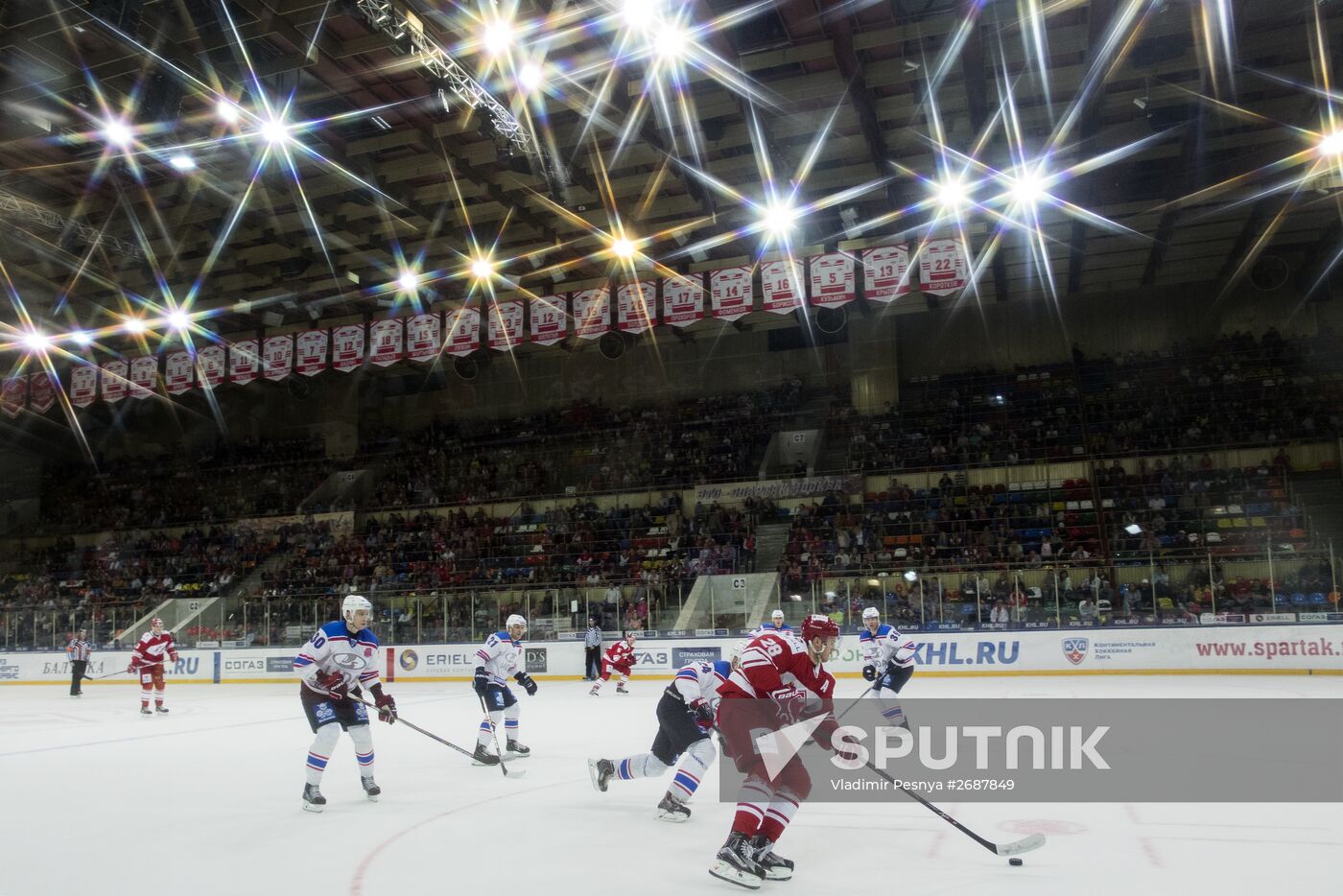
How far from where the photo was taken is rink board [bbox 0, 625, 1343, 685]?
670 inches

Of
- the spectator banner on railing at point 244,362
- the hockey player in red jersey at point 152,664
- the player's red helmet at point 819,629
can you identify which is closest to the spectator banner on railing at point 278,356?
the spectator banner on railing at point 244,362

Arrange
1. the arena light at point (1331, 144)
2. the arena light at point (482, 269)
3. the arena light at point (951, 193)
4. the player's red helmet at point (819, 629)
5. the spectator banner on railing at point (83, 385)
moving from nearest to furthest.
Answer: the player's red helmet at point (819, 629) → the arena light at point (1331, 144) → the arena light at point (951, 193) → the arena light at point (482, 269) → the spectator banner on railing at point (83, 385)

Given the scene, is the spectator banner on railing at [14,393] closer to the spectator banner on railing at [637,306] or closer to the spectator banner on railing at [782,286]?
the spectator banner on railing at [637,306]

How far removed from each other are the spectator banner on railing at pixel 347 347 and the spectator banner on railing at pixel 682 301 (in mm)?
7352

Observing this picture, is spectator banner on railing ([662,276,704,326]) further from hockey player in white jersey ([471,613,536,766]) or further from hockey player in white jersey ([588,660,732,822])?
hockey player in white jersey ([588,660,732,822])

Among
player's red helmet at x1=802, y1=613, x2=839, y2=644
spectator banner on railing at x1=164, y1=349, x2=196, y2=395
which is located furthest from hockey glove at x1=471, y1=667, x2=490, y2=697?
spectator banner on railing at x1=164, y1=349, x2=196, y2=395

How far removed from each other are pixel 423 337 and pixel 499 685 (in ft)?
47.3

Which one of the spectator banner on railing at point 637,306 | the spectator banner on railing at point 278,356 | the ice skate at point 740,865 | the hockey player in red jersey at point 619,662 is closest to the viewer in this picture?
the ice skate at point 740,865

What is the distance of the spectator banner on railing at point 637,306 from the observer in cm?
2100

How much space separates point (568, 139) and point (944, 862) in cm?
1529

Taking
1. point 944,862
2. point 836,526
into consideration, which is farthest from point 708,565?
point 944,862

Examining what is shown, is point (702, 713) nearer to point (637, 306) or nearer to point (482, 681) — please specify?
point (482, 681)

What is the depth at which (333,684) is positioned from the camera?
7551mm

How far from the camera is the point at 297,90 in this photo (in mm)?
15828
